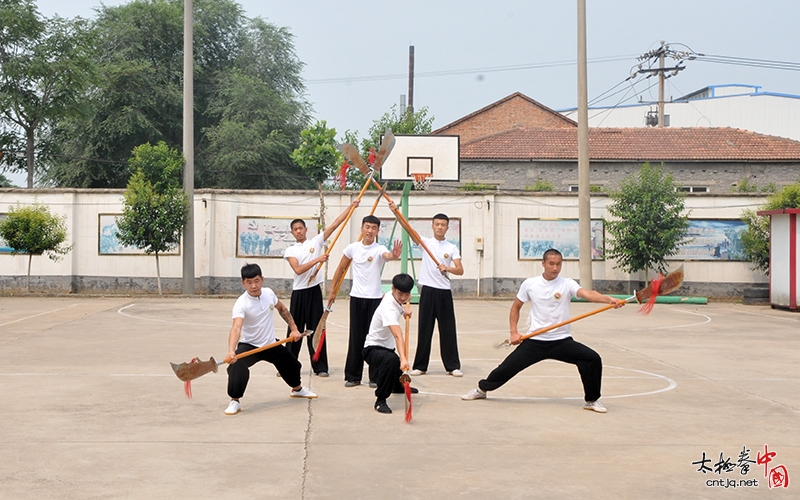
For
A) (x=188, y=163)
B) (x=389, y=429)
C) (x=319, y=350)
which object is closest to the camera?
(x=389, y=429)

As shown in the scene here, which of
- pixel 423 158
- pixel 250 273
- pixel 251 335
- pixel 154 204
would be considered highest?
pixel 423 158

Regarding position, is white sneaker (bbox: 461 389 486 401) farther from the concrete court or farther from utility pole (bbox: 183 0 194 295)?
utility pole (bbox: 183 0 194 295)

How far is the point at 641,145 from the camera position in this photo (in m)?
34.7

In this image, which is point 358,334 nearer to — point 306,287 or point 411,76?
point 306,287

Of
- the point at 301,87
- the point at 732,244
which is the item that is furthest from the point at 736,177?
the point at 301,87

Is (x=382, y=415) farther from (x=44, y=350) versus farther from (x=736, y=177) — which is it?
(x=736, y=177)

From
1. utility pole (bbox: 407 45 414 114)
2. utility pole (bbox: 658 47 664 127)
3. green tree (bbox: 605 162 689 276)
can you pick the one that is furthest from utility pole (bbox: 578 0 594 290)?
utility pole (bbox: 407 45 414 114)

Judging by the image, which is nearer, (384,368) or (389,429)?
(389,429)

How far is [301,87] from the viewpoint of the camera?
45875mm

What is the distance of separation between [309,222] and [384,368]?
17012mm

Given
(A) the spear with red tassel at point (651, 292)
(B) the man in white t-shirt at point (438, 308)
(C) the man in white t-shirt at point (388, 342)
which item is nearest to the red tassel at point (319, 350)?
(B) the man in white t-shirt at point (438, 308)

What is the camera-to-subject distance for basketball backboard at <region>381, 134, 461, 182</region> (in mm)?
21703

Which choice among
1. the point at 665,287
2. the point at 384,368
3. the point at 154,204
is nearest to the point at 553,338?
the point at 665,287

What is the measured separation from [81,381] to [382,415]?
146 inches
